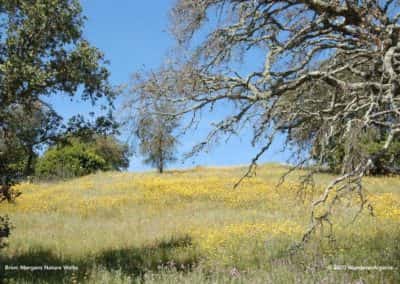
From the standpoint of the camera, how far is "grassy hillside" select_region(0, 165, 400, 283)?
6664mm

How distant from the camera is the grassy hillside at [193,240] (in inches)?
Result: 262

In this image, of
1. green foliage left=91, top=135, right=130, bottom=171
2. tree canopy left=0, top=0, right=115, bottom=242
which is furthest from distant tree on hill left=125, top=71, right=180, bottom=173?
green foliage left=91, top=135, right=130, bottom=171

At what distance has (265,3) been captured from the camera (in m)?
6.50

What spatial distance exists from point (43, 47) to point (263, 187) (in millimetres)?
15738

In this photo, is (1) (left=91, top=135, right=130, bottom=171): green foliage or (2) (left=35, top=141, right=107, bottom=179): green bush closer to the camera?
(2) (left=35, top=141, right=107, bottom=179): green bush

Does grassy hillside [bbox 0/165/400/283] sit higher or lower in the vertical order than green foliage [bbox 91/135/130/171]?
lower

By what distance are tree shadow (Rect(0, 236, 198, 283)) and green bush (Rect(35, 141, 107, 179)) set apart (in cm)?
3176

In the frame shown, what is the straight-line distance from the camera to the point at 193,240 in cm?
1034

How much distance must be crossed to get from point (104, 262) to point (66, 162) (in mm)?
36082

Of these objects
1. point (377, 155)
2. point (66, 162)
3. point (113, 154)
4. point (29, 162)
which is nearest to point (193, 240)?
point (29, 162)

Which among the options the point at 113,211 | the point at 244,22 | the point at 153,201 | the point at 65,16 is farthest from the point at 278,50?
the point at 153,201

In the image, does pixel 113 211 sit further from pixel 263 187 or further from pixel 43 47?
pixel 43 47

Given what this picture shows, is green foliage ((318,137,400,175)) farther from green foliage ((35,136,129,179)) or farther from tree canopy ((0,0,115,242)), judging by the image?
green foliage ((35,136,129,179))

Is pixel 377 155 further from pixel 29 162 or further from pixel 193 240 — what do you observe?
pixel 193 240
